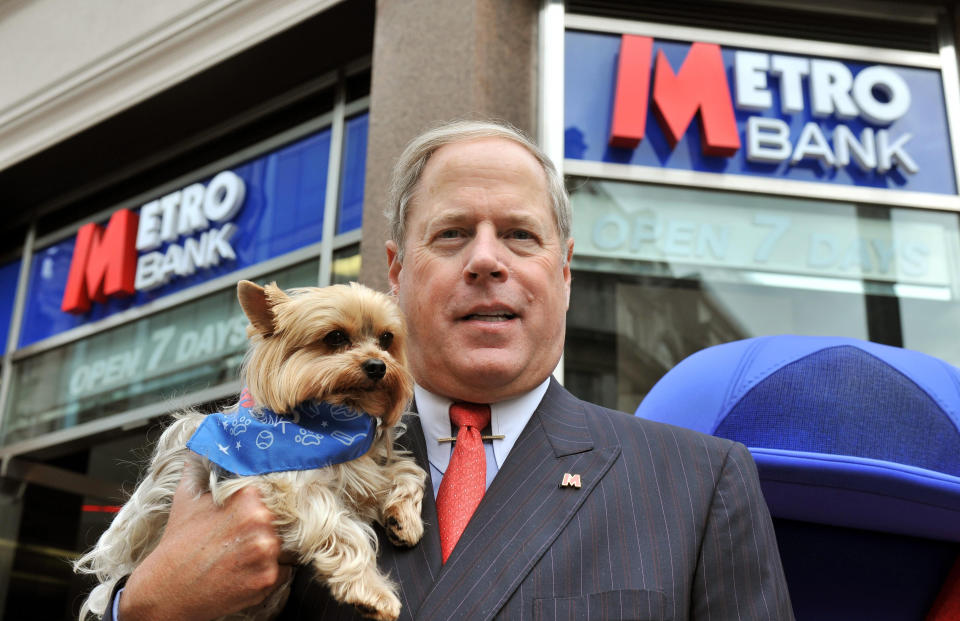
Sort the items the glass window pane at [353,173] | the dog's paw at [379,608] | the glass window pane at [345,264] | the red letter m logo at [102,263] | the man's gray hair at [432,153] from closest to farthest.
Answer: the dog's paw at [379,608] < the man's gray hair at [432,153] < the glass window pane at [345,264] < the glass window pane at [353,173] < the red letter m logo at [102,263]

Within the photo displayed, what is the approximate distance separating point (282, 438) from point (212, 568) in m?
0.38

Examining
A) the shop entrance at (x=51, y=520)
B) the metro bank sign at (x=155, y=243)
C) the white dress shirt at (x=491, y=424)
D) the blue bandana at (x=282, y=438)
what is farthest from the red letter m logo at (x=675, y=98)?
the shop entrance at (x=51, y=520)

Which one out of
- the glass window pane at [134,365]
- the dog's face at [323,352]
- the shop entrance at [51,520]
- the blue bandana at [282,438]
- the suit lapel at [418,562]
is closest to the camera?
the suit lapel at [418,562]

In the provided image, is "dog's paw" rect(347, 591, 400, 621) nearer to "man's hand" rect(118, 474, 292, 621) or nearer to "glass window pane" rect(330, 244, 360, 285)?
"man's hand" rect(118, 474, 292, 621)

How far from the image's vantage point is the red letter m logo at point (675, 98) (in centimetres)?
797

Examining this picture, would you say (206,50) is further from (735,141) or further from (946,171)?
(946,171)

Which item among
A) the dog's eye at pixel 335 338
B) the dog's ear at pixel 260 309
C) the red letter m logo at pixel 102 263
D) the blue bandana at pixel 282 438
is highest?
the red letter m logo at pixel 102 263

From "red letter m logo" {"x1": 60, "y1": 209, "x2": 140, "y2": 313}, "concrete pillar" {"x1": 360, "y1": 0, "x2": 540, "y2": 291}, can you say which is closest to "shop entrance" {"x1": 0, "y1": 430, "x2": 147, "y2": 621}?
"red letter m logo" {"x1": 60, "y1": 209, "x2": 140, "y2": 313}

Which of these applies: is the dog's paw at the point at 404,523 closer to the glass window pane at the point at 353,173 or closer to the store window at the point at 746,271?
the store window at the point at 746,271

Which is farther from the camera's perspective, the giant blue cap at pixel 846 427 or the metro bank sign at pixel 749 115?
the metro bank sign at pixel 749 115

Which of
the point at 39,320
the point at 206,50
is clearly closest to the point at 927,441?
the point at 206,50

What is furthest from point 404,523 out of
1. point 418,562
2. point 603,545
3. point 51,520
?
point 51,520

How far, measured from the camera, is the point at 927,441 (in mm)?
2982

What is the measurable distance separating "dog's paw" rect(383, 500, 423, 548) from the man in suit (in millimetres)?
37
